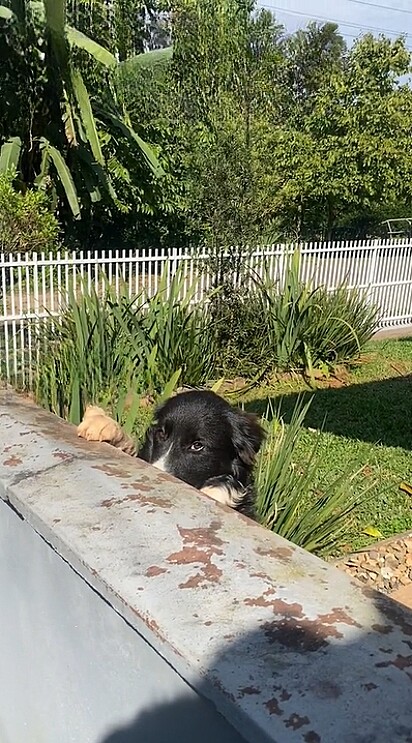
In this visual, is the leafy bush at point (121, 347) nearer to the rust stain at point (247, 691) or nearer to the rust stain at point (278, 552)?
the rust stain at point (278, 552)

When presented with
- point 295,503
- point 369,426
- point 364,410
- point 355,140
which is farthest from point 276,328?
point 355,140

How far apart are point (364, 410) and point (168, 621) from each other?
7.13 meters

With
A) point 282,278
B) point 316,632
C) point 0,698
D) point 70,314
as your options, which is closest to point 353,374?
point 282,278

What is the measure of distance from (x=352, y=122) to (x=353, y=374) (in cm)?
1664

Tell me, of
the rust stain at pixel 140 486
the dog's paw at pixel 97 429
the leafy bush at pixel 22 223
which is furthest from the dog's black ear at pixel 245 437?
the leafy bush at pixel 22 223

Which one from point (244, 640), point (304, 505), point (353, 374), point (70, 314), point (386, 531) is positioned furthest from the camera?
point (353, 374)

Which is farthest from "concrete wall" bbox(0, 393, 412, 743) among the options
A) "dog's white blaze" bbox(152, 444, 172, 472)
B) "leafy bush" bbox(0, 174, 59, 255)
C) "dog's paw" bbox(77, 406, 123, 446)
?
"leafy bush" bbox(0, 174, 59, 255)

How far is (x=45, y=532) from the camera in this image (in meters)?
1.31

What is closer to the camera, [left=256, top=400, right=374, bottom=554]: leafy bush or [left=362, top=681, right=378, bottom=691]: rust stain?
[left=362, top=681, right=378, bottom=691]: rust stain

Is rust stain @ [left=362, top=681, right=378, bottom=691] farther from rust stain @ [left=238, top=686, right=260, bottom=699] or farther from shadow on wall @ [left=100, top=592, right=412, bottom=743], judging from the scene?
rust stain @ [left=238, top=686, right=260, bottom=699]

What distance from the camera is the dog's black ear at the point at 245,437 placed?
3.12 m

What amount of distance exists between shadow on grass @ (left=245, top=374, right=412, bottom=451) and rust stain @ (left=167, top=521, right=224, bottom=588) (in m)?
5.18

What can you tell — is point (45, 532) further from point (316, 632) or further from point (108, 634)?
point (316, 632)

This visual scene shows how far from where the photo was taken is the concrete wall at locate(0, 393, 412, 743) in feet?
2.63
